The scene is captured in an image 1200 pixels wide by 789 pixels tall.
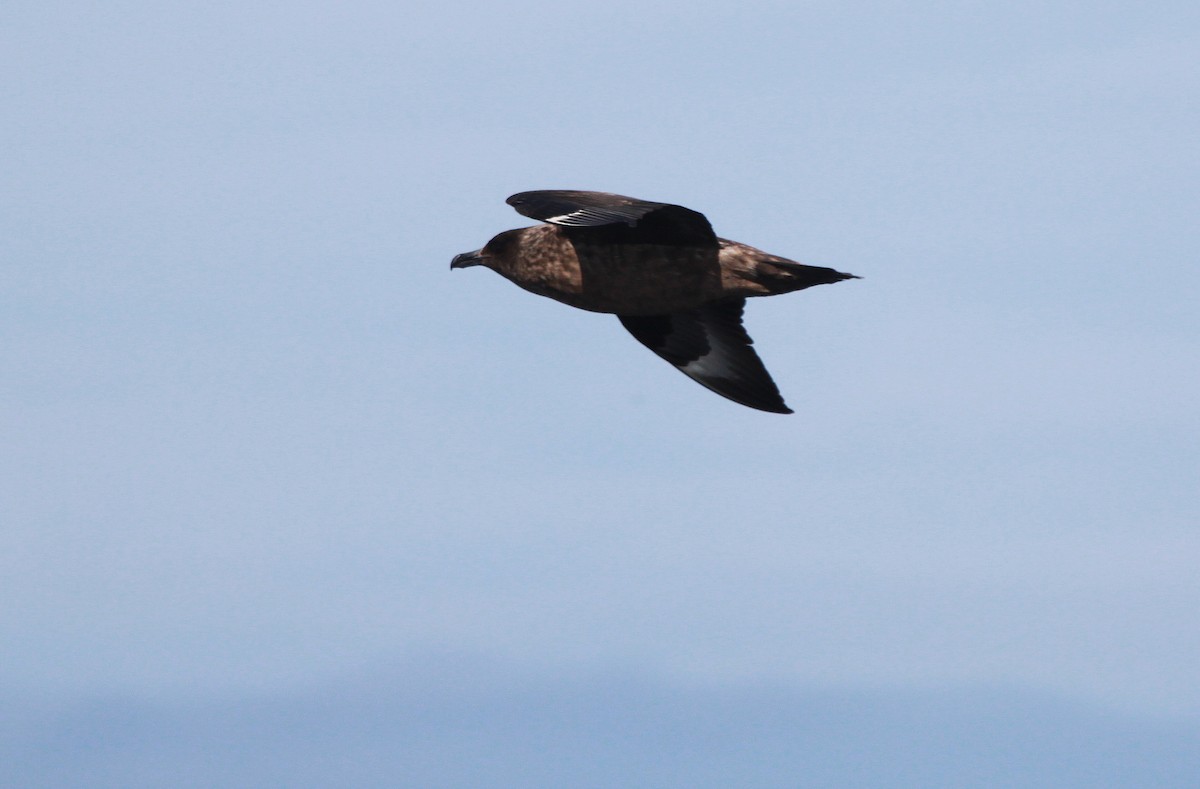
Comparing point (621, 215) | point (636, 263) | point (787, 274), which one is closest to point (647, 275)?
point (636, 263)

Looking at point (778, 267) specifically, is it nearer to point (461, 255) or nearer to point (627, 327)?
point (627, 327)

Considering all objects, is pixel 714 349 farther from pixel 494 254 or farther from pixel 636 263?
pixel 494 254

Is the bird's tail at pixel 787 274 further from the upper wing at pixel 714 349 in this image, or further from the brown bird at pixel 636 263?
the upper wing at pixel 714 349

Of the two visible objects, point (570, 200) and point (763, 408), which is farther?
point (763, 408)

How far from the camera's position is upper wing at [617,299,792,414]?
14164mm

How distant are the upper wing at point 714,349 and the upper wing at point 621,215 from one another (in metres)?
1.22

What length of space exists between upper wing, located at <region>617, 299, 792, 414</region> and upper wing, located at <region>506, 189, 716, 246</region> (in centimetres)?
122

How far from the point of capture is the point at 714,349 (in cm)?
1431

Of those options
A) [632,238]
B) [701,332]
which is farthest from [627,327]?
[632,238]

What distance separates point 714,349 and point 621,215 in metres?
2.66

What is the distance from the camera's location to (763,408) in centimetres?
1415

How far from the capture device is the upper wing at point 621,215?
11.9 metres

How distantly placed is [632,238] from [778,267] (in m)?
1.01

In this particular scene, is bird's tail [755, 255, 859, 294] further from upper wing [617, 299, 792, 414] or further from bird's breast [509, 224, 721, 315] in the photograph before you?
upper wing [617, 299, 792, 414]
